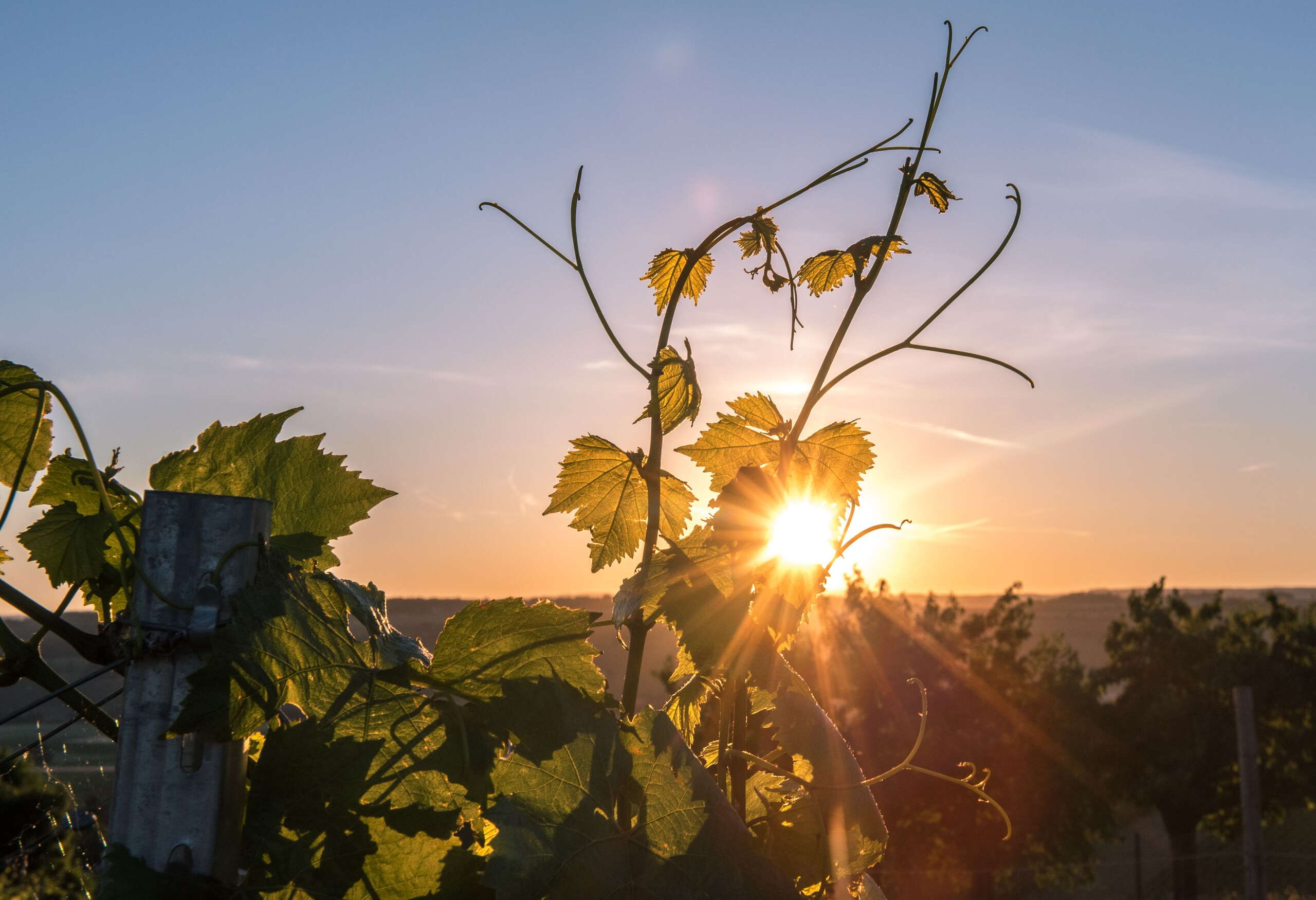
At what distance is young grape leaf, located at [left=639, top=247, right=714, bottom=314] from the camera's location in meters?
1.18

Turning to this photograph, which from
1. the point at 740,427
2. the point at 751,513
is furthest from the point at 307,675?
the point at 740,427

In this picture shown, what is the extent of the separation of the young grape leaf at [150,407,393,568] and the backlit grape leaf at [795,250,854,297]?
55 cm

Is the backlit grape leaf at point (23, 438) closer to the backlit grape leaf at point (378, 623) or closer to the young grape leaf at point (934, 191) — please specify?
the backlit grape leaf at point (378, 623)

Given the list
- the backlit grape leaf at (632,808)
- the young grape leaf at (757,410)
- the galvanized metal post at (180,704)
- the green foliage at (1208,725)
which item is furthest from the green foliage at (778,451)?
the green foliage at (1208,725)

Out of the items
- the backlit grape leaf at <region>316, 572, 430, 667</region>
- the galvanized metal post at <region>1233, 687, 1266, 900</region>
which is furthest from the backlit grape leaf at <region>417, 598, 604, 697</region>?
the galvanized metal post at <region>1233, 687, 1266, 900</region>

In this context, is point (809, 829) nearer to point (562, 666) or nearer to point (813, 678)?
point (562, 666)

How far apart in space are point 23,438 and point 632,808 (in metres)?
0.75

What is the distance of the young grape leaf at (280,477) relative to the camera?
107 cm

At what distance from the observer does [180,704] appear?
86cm

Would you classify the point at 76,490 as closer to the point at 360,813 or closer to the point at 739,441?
the point at 360,813

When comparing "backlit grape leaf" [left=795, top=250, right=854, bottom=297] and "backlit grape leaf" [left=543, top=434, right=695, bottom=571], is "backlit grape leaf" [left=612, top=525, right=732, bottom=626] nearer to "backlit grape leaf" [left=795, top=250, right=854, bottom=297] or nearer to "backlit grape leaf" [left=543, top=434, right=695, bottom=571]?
"backlit grape leaf" [left=543, top=434, right=695, bottom=571]

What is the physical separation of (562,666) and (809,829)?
1.19ft

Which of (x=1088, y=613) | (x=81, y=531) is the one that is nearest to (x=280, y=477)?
(x=81, y=531)

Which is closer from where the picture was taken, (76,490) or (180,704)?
(180,704)
